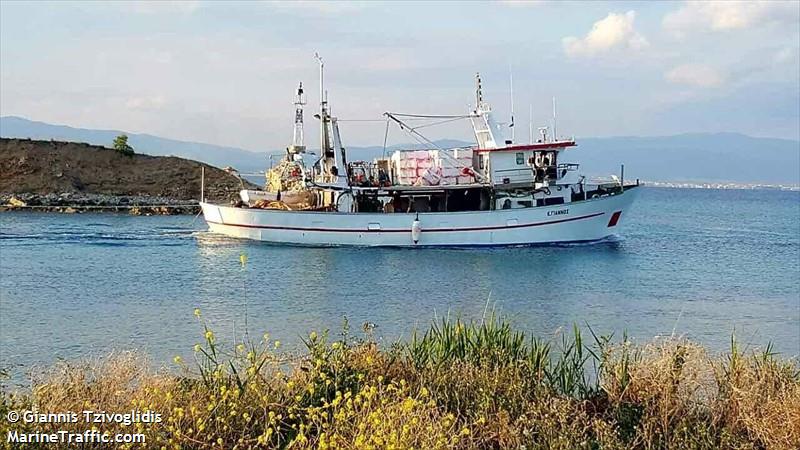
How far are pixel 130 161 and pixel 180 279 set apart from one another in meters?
31.5

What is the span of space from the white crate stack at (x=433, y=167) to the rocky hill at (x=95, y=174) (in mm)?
20092

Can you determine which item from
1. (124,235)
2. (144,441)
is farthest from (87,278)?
(144,441)

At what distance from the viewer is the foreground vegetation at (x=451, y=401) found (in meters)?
6.36

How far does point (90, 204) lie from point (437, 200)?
21072mm

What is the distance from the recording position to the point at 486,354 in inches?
340

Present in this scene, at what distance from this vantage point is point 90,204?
44938mm

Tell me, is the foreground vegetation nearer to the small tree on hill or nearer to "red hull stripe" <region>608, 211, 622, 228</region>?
"red hull stripe" <region>608, 211, 622, 228</region>

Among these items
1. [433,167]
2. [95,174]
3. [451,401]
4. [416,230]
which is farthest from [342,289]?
[95,174]

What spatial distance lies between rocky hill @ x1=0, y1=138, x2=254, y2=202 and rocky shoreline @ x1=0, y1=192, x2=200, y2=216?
129 cm

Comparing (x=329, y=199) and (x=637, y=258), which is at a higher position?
(x=329, y=199)

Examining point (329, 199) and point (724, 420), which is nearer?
point (724, 420)

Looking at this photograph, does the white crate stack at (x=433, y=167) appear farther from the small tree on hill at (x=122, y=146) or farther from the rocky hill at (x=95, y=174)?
the small tree on hill at (x=122, y=146)

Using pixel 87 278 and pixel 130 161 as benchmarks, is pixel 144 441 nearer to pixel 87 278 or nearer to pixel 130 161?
pixel 87 278

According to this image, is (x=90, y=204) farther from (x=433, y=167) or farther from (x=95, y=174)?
(x=433, y=167)
